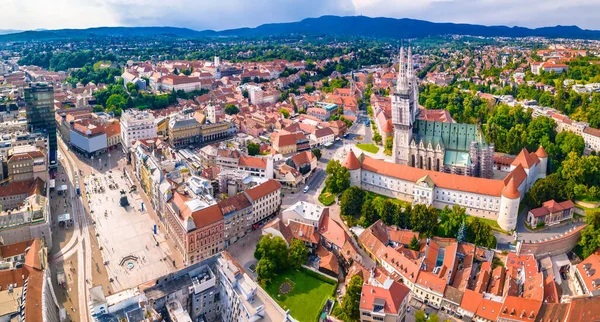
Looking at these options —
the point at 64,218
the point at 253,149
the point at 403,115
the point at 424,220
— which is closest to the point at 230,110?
the point at 253,149

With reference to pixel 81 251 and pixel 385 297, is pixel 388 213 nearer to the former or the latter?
pixel 385 297

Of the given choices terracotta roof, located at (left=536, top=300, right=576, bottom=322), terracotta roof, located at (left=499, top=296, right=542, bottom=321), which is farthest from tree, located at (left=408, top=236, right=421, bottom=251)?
terracotta roof, located at (left=536, top=300, right=576, bottom=322)

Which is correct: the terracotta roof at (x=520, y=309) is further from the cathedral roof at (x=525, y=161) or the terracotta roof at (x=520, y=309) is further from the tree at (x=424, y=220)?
the cathedral roof at (x=525, y=161)

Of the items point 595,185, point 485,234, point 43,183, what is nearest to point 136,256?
point 43,183

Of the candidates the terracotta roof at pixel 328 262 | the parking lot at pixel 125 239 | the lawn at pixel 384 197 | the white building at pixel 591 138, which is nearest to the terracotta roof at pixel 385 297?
the terracotta roof at pixel 328 262

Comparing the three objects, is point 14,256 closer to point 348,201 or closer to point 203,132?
point 348,201

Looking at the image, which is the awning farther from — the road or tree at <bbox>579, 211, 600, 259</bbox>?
tree at <bbox>579, 211, 600, 259</bbox>
